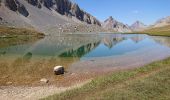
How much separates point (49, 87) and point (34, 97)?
5611mm

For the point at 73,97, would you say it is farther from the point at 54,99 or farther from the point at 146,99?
the point at 146,99

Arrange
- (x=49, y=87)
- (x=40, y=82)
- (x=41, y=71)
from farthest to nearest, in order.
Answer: (x=41, y=71) → (x=40, y=82) → (x=49, y=87)

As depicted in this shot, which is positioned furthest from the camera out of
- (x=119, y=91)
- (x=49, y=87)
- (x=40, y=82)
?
(x=40, y=82)

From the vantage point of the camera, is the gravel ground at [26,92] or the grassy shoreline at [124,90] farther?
the gravel ground at [26,92]

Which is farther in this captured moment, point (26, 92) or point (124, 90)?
point (26, 92)

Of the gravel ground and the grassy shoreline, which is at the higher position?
the grassy shoreline

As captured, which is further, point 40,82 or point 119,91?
point 40,82

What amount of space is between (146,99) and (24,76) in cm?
2520

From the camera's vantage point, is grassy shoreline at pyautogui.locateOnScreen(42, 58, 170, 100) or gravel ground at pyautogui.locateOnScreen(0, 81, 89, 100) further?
gravel ground at pyautogui.locateOnScreen(0, 81, 89, 100)

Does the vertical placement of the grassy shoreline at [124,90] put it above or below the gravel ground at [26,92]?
above

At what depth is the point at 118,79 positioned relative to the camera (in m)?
32.8

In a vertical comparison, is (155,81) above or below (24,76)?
above

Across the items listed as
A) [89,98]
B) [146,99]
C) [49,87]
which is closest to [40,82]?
[49,87]

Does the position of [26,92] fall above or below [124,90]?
below
